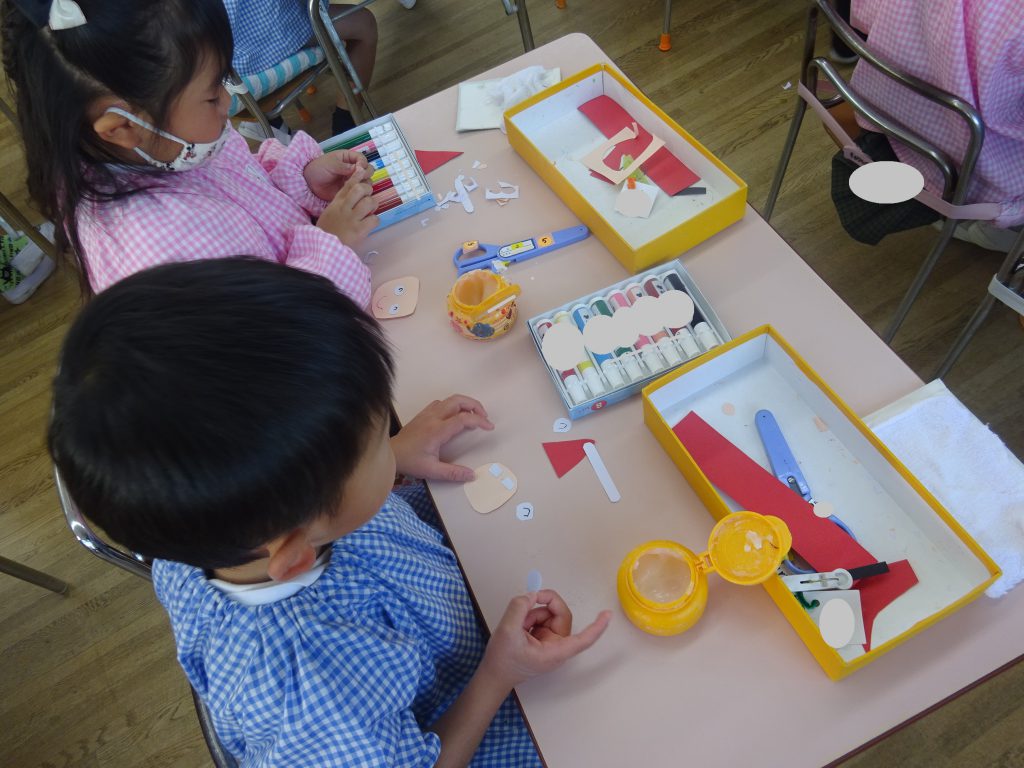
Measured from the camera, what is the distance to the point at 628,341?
98cm

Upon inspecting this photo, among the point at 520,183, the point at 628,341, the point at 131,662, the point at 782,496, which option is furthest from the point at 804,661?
the point at 131,662

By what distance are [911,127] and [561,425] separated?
2.85ft

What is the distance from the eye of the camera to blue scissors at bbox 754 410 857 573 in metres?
0.86

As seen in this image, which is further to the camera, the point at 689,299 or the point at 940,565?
the point at 689,299

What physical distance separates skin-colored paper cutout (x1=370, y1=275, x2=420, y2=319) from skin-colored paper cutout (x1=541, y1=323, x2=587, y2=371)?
0.23m

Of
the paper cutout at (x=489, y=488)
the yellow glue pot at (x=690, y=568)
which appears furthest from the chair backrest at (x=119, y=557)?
the yellow glue pot at (x=690, y=568)

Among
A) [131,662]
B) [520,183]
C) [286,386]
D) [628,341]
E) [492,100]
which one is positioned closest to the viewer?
[286,386]

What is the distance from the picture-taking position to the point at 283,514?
0.63 meters

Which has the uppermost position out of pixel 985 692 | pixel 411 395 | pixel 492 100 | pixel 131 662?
pixel 492 100

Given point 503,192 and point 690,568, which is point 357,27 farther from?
point 690,568

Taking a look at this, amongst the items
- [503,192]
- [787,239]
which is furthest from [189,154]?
[787,239]

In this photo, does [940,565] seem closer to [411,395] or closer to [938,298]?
[411,395]

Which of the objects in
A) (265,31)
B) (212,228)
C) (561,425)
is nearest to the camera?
(561,425)

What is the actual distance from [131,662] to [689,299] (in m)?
1.56
